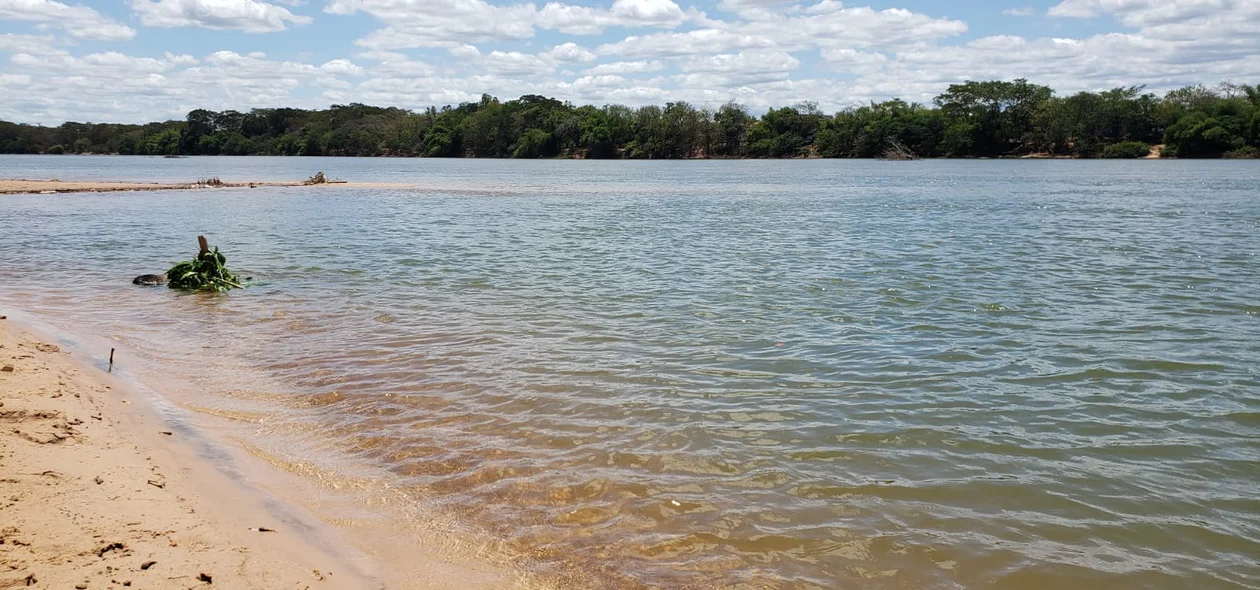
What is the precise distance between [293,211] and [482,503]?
29525 mm

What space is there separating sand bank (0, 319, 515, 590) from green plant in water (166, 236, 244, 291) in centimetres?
877

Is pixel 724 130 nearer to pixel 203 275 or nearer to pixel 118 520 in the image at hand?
pixel 203 275

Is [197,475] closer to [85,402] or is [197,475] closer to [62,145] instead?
[85,402]

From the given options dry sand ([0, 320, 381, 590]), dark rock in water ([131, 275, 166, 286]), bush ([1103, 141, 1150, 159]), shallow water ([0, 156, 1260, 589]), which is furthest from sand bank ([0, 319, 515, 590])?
bush ([1103, 141, 1150, 159])

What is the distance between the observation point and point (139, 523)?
457 cm

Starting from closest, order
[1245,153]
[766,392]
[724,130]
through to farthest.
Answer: [766,392], [1245,153], [724,130]

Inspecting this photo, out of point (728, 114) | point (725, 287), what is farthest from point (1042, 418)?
point (728, 114)

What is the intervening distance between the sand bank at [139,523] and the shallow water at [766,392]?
2.74ft

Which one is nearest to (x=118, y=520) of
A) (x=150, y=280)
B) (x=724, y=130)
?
(x=150, y=280)

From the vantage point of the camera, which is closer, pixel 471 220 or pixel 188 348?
pixel 188 348

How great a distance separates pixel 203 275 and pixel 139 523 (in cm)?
1184

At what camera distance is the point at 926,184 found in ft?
167

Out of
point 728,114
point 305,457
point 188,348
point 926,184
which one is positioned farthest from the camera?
point 728,114

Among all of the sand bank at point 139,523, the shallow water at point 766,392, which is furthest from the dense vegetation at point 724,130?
the sand bank at point 139,523
